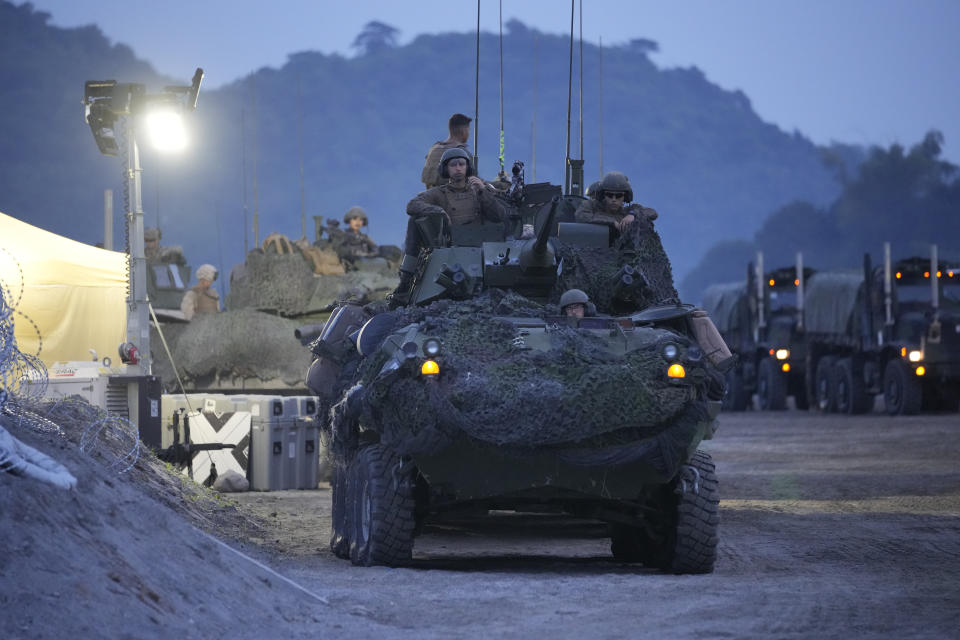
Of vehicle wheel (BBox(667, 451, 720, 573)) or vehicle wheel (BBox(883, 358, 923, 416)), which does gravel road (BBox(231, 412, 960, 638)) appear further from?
vehicle wheel (BBox(883, 358, 923, 416))

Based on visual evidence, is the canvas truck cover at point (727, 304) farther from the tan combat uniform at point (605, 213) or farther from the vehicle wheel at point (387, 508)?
the vehicle wheel at point (387, 508)

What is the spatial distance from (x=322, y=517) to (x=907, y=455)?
10230 mm

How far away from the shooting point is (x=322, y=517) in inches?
545

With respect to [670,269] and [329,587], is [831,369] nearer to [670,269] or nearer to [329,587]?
[670,269]

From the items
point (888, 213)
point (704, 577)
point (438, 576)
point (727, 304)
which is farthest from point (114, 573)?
point (888, 213)

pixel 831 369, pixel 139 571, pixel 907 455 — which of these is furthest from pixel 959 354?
pixel 139 571

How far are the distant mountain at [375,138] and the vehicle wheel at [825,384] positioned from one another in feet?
121

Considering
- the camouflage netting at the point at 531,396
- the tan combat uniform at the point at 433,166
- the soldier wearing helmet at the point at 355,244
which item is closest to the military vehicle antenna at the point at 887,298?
the soldier wearing helmet at the point at 355,244

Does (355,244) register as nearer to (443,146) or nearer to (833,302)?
(443,146)

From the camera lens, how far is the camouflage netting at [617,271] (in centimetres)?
1101

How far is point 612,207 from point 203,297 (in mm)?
10864

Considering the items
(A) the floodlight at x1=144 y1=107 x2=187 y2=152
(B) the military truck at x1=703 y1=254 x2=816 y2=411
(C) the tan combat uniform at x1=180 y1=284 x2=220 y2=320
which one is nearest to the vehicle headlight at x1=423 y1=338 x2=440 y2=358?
(A) the floodlight at x1=144 y1=107 x2=187 y2=152

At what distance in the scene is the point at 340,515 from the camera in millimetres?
10820

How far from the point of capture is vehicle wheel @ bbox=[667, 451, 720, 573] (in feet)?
31.8
